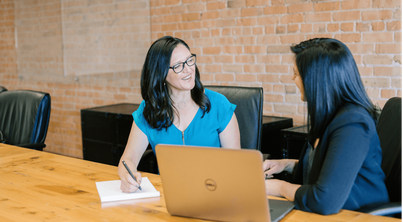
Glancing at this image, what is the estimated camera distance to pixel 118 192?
148 centimetres

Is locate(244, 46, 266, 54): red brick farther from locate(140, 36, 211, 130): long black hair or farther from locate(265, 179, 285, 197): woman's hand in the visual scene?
locate(265, 179, 285, 197): woman's hand

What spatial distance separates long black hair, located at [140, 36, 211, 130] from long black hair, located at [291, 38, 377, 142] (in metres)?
0.74

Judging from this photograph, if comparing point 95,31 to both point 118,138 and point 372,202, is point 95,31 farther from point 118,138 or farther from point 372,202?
point 372,202

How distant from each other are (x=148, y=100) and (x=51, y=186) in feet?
2.03

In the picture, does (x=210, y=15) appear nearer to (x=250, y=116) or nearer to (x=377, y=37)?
(x=377, y=37)

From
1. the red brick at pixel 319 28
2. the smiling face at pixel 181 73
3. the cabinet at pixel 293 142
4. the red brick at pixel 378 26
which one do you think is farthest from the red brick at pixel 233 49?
the smiling face at pixel 181 73

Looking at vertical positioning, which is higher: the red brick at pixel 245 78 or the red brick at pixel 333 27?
the red brick at pixel 333 27

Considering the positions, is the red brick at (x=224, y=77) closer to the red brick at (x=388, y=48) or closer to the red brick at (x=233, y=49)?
the red brick at (x=233, y=49)

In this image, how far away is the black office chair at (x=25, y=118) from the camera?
9.04ft

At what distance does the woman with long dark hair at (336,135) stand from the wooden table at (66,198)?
7 centimetres

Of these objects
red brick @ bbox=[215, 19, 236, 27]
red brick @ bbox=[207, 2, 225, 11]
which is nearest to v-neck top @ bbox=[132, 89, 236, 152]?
red brick @ bbox=[215, 19, 236, 27]

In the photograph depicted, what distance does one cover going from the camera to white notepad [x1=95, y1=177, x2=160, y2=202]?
1.43m

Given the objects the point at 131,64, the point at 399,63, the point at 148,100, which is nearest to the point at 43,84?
the point at 131,64

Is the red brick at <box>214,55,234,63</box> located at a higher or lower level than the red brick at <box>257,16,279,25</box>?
lower
